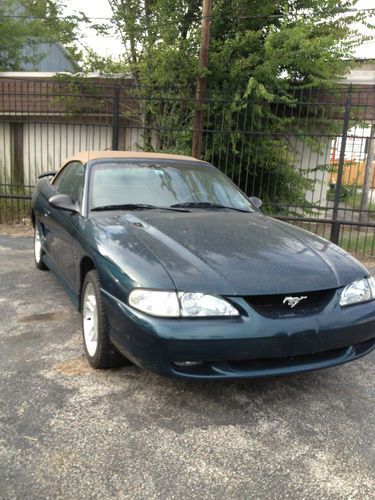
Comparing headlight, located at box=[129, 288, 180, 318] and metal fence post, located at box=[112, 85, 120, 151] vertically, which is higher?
metal fence post, located at box=[112, 85, 120, 151]

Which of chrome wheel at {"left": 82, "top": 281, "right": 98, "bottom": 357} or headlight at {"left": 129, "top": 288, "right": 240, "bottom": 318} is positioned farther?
chrome wheel at {"left": 82, "top": 281, "right": 98, "bottom": 357}

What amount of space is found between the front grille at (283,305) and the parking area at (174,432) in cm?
61

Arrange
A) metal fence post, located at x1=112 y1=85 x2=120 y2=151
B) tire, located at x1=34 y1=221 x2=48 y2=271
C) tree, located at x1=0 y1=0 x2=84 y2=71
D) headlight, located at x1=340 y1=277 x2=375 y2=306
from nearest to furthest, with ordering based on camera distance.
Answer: headlight, located at x1=340 y1=277 x2=375 y2=306 → tire, located at x1=34 y1=221 x2=48 y2=271 → metal fence post, located at x1=112 y1=85 x2=120 y2=151 → tree, located at x1=0 y1=0 x2=84 y2=71

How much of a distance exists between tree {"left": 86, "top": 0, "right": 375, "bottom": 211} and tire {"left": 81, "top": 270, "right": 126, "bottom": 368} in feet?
18.6

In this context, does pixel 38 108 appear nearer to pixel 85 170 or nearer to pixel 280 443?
pixel 85 170

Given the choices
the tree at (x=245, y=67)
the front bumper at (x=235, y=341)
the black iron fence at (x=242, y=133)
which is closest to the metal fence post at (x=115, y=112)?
the black iron fence at (x=242, y=133)

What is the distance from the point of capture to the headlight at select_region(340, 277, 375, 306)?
9.21 feet

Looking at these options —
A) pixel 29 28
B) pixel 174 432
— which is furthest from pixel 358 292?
pixel 29 28

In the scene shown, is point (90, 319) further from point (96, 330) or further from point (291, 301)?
point (291, 301)

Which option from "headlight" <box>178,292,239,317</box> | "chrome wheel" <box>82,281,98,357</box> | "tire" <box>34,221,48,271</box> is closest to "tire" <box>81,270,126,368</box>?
"chrome wheel" <box>82,281,98,357</box>

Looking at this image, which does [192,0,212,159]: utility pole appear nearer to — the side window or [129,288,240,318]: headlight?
the side window

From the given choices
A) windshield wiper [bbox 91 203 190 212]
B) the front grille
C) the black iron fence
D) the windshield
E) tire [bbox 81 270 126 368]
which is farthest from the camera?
the black iron fence

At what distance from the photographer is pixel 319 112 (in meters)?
10.2

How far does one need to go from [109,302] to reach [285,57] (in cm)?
735
